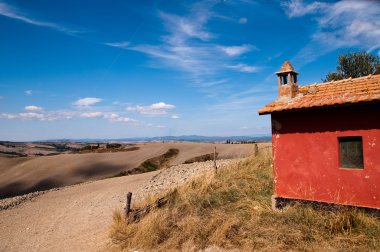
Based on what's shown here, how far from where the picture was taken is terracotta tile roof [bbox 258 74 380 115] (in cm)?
905

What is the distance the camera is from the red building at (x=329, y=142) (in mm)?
8922

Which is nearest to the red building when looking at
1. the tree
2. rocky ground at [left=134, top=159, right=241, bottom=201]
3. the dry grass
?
the dry grass

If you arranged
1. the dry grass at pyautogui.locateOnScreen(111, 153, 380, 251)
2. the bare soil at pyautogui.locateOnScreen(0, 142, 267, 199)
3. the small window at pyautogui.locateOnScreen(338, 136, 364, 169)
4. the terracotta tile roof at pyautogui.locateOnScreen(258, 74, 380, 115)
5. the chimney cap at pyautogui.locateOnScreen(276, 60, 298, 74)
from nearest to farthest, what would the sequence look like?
the dry grass at pyautogui.locateOnScreen(111, 153, 380, 251), the terracotta tile roof at pyautogui.locateOnScreen(258, 74, 380, 115), the small window at pyautogui.locateOnScreen(338, 136, 364, 169), the chimney cap at pyautogui.locateOnScreen(276, 60, 298, 74), the bare soil at pyautogui.locateOnScreen(0, 142, 267, 199)

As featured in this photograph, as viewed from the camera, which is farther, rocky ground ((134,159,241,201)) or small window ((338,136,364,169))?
rocky ground ((134,159,241,201))

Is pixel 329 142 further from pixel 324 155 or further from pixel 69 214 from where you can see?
pixel 69 214

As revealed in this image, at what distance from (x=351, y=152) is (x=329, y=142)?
26.9 inches

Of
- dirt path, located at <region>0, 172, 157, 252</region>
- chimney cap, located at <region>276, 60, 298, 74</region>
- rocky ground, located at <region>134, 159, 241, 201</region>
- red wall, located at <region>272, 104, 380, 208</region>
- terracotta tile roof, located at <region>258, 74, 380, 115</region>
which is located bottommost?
dirt path, located at <region>0, 172, 157, 252</region>

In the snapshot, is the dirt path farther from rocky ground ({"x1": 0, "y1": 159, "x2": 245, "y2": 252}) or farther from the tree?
the tree

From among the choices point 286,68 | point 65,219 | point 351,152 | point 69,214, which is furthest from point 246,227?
point 69,214

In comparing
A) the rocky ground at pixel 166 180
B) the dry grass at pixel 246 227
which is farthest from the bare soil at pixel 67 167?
the dry grass at pixel 246 227

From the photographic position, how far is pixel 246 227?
29.7ft

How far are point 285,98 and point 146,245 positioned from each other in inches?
279

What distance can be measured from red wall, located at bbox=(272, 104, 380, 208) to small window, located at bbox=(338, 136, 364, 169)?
17cm

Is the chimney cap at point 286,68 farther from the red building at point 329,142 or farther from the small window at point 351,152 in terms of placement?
the small window at point 351,152
